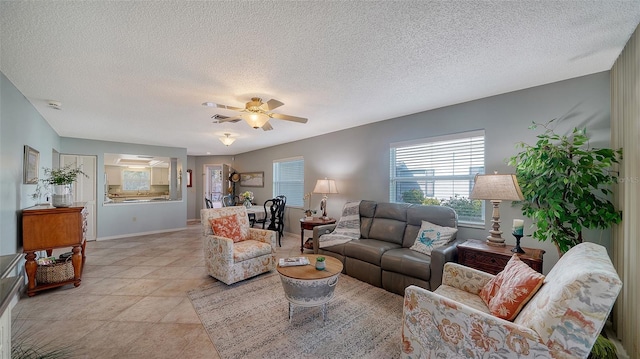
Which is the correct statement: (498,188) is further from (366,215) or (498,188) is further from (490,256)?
(366,215)

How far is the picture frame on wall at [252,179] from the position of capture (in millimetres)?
7277

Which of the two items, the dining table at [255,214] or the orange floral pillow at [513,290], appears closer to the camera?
the orange floral pillow at [513,290]

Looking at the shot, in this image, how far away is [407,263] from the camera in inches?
110

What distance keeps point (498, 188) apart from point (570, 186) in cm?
53

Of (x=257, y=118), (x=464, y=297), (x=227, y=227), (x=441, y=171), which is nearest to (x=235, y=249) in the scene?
(x=227, y=227)

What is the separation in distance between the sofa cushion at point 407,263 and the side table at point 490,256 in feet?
1.24

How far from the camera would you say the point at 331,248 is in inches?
145

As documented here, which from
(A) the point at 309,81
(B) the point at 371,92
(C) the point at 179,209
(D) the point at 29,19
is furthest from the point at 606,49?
(C) the point at 179,209

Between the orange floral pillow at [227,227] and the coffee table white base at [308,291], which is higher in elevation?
the orange floral pillow at [227,227]

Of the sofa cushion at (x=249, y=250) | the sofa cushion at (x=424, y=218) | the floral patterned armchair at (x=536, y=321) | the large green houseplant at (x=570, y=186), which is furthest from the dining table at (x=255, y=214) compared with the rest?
the large green houseplant at (x=570, y=186)

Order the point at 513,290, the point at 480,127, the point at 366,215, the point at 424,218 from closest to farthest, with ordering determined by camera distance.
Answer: the point at 513,290 < the point at 480,127 < the point at 424,218 < the point at 366,215

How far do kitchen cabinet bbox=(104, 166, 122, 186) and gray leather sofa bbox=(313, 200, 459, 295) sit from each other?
6418 millimetres

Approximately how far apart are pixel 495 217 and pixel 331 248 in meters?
2.12

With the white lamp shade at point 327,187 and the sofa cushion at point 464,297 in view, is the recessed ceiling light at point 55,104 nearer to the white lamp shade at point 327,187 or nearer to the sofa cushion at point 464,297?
the white lamp shade at point 327,187
